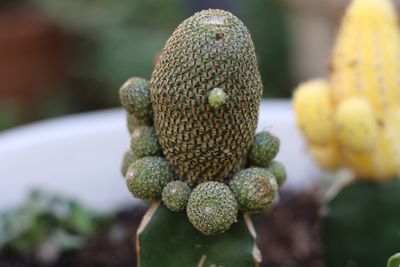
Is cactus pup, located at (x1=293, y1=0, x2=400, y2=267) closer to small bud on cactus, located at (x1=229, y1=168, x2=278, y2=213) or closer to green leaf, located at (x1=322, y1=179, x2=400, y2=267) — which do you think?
green leaf, located at (x1=322, y1=179, x2=400, y2=267)

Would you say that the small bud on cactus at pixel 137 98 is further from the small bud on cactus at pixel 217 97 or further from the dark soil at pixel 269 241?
the dark soil at pixel 269 241

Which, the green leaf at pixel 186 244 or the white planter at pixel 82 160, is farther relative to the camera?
the white planter at pixel 82 160

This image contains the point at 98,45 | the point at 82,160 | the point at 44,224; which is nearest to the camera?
the point at 44,224

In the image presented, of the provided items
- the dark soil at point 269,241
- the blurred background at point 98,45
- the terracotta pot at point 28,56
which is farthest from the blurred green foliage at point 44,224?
the terracotta pot at point 28,56

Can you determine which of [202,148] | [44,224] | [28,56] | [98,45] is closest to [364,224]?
[202,148]

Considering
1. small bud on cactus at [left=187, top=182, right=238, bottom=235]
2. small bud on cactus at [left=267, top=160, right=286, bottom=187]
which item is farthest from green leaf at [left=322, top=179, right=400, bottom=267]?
small bud on cactus at [left=187, top=182, right=238, bottom=235]

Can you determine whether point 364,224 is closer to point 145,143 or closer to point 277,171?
point 277,171
